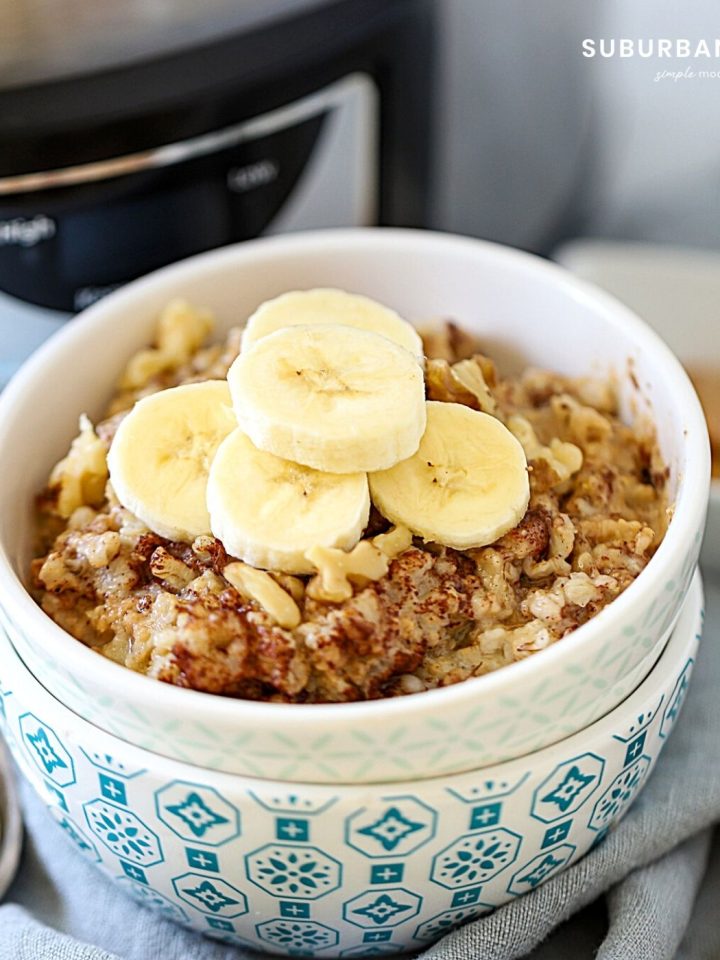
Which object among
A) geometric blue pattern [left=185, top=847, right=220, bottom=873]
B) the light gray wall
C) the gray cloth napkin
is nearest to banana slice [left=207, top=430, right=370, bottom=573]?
geometric blue pattern [left=185, top=847, right=220, bottom=873]

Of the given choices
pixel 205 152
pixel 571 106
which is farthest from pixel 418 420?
pixel 571 106

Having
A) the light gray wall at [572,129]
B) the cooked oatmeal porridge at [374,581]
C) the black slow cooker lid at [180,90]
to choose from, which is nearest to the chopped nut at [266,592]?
the cooked oatmeal porridge at [374,581]

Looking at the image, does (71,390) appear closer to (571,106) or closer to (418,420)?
(418,420)

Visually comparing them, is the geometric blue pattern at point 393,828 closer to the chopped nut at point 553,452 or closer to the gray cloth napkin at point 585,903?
the gray cloth napkin at point 585,903

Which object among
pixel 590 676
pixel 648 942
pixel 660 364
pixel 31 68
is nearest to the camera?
pixel 590 676

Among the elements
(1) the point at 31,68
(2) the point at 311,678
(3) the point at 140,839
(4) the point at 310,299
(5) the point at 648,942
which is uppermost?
(1) the point at 31,68

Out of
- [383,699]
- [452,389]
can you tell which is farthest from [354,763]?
[452,389]

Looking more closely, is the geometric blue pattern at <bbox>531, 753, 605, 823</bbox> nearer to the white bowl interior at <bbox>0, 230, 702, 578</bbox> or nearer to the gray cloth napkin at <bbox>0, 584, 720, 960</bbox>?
the gray cloth napkin at <bbox>0, 584, 720, 960</bbox>

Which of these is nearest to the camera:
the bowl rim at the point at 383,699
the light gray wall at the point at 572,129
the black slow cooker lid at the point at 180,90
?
the bowl rim at the point at 383,699
